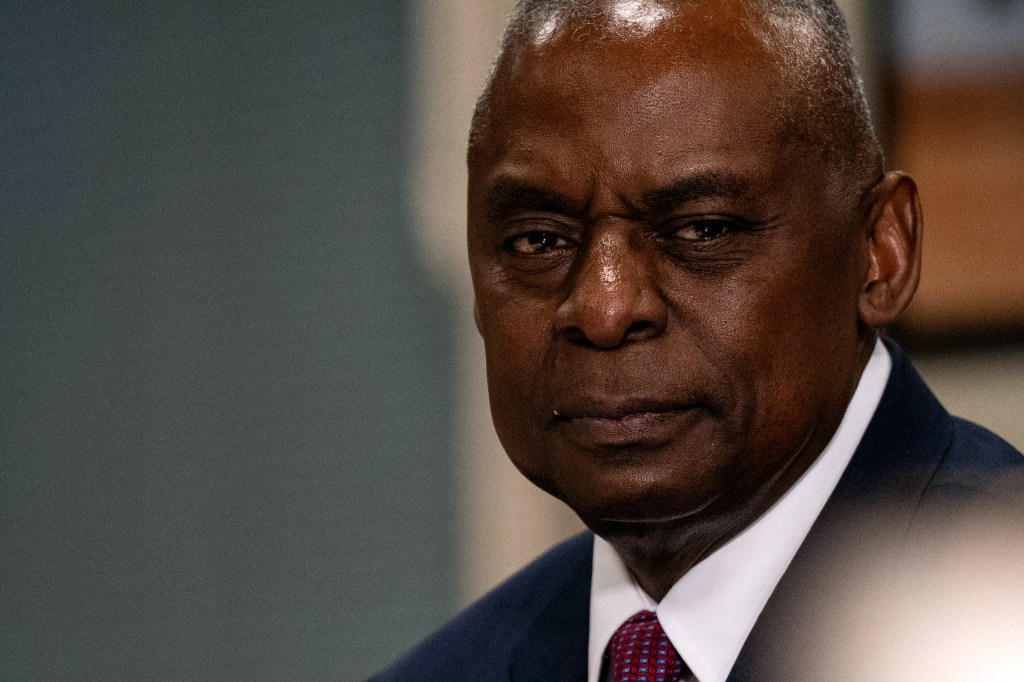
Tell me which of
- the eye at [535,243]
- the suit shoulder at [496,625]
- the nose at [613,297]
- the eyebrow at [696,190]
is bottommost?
the suit shoulder at [496,625]

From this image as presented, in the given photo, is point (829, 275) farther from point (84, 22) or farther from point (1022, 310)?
point (84, 22)

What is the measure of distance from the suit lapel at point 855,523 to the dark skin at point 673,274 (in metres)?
0.05

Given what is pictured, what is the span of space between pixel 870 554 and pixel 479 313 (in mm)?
436

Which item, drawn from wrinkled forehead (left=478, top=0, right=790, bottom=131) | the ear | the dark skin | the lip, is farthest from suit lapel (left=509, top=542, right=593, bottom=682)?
wrinkled forehead (left=478, top=0, right=790, bottom=131)

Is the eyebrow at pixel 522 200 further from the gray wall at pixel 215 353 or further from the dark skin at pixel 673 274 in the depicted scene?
the gray wall at pixel 215 353

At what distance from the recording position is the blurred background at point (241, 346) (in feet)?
9.54

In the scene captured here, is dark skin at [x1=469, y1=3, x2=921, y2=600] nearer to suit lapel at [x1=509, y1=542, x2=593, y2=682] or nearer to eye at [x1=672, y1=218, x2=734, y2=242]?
eye at [x1=672, y1=218, x2=734, y2=242]

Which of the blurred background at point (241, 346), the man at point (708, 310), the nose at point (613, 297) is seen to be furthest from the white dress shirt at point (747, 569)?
the blurred background at point (241, 346)

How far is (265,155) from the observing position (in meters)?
2.96

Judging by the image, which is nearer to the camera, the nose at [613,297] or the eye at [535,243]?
the nose at [613,297]

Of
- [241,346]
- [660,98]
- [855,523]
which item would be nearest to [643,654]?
[855,523]

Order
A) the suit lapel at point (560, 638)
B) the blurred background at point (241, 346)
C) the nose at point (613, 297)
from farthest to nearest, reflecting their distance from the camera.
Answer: the blurred background at point (241, 346), the suit lapel at point (560, 638), the nose at point (613, 297)

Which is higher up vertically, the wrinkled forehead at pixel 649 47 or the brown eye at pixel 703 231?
the wrinkled forehead at pixel 649 47

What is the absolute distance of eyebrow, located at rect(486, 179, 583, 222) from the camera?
1.27 m
